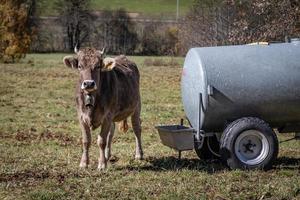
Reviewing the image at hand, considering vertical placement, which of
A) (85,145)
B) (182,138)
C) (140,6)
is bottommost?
(85,145)

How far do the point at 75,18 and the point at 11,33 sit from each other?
3826 centimetres

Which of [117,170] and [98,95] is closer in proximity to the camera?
[117,170]

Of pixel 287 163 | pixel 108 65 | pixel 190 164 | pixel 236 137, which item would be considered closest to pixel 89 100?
pixel 108 65

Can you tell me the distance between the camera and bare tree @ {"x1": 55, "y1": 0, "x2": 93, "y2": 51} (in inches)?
3195

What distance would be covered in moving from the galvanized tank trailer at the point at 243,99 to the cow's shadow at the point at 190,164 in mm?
391

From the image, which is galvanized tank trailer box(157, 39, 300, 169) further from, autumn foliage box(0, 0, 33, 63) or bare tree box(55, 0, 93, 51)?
bare tree box(55, 0, 93, 51)

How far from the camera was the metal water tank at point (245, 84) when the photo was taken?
35.5 ft

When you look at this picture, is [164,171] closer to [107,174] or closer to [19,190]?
[107,174]

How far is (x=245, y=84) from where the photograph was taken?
10828mm

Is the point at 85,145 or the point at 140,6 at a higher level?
the point at 140,6

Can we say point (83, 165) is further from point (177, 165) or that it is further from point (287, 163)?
point (287, 163)

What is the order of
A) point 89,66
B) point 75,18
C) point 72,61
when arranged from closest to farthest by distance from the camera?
point 89,66 → point 72,61 → point 75,18

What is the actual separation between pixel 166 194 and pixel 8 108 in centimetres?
1298

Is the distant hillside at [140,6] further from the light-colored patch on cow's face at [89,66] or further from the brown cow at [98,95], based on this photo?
the light-colored patch on cow's face at [89,66]
